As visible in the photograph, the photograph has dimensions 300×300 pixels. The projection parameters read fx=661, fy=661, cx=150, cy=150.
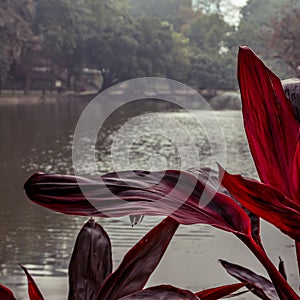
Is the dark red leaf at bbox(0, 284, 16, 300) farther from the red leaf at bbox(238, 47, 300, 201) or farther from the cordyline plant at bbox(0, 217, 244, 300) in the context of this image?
the red leaf at bbox(238, 47, 300, 201)

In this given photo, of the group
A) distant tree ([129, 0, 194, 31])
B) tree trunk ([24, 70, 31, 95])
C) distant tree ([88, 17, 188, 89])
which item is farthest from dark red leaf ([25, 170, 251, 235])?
distant tree ([129, 0, 194, 31])

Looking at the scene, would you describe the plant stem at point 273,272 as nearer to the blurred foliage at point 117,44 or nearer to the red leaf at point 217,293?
the red leaf at point 217,293

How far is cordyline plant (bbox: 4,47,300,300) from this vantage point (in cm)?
25

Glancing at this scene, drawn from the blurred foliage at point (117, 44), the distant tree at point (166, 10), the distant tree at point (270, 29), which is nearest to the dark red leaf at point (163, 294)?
the blurred foliage at point (117, 44)

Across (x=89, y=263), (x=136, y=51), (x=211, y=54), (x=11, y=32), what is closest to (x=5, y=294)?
(x=89, y=263)

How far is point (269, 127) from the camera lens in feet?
0.94

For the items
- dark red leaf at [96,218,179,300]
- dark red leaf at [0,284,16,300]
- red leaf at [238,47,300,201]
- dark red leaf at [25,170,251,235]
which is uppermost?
red leaf at [238,47,300,201]

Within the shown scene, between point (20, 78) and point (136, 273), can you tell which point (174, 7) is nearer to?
point (20, 78)

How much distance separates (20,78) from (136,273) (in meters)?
19.2

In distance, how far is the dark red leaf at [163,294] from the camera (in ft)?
0.84

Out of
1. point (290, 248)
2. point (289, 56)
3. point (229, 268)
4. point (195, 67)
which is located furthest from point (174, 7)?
point (229, 268)

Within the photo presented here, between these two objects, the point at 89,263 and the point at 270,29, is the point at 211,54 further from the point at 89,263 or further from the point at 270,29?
Result: the point at 89,263

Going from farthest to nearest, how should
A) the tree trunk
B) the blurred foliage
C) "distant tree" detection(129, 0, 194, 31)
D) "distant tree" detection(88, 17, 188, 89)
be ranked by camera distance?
"distant tree" detection(129, 0, 194, 31), "distant tree" detection(88, 17, 188, 89), the tree trunk, the blurred foliage

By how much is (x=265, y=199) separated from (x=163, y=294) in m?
0.05
